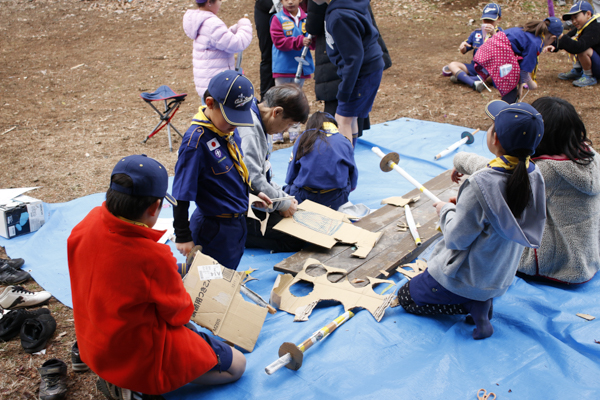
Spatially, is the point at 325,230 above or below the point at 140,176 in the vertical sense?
below

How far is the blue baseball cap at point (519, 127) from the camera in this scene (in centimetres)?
170

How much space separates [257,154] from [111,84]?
5819 mm

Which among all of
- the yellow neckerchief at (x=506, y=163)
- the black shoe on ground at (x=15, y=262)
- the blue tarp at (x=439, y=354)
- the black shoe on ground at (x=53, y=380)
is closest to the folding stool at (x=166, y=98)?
the black shoe on ground at (x=15, y=262)

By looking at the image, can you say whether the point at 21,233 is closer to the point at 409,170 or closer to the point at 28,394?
the point at 28,394

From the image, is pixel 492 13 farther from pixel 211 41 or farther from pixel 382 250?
pixel 382 250

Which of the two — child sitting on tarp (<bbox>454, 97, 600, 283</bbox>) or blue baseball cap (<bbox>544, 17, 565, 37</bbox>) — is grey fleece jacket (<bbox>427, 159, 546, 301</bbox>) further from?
blue baseball cap (<bbox>544, 17, 565, 37</bbox>)

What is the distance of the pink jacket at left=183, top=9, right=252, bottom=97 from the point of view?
4129mm

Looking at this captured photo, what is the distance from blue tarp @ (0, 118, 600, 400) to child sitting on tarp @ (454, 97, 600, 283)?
0.44ft

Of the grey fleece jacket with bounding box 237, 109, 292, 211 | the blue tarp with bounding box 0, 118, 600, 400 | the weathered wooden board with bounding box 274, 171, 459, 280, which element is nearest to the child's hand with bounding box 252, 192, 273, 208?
the grey fleece jacket with bounding box 237, 109, 292, 211

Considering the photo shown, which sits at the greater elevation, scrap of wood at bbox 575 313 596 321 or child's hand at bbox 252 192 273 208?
child's hand at bbox 252 192 273 208

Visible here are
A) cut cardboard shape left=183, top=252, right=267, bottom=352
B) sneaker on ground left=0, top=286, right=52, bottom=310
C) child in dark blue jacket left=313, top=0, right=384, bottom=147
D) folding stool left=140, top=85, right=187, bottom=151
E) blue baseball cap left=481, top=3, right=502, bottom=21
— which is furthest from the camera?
blue baseball cap left=481, top=3, right=502, bottom=21

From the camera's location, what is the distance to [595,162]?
232 cm

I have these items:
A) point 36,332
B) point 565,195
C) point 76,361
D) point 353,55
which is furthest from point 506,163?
point 36,332

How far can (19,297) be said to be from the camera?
98.1 inches
